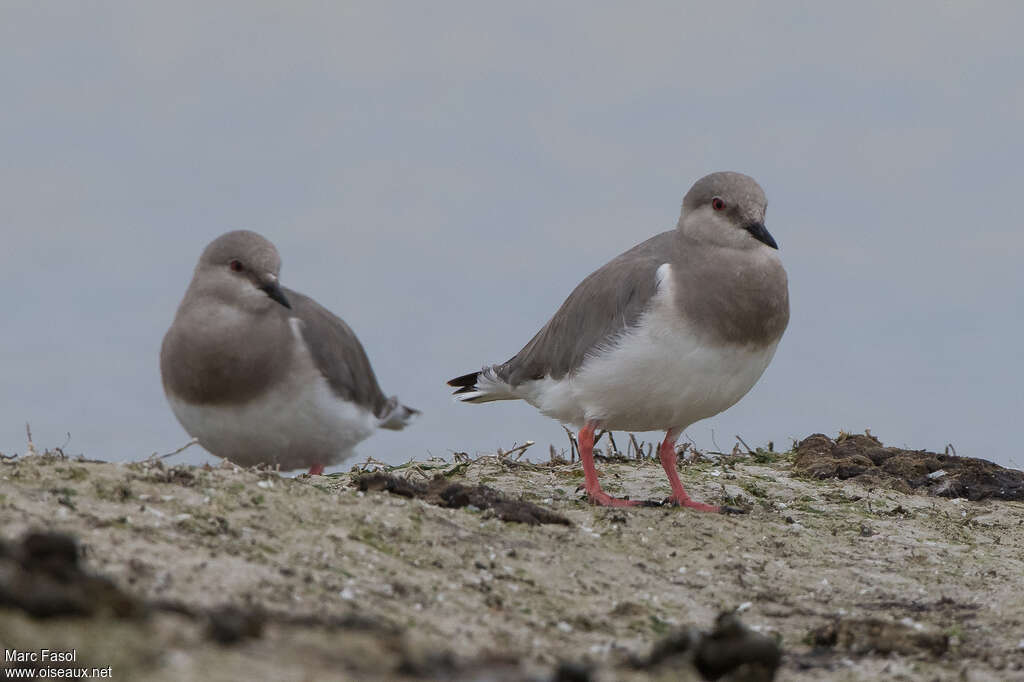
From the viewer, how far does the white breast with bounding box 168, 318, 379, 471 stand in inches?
384

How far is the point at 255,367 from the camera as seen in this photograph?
9648 mm

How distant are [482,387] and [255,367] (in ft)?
7.25

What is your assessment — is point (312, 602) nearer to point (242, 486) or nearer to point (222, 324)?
point (242, 486)

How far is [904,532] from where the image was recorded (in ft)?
31.7

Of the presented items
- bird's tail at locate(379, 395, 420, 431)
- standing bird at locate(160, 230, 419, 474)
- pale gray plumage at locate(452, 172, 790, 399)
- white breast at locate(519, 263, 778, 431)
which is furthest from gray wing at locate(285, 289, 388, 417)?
white breast at locate(519, 263, 778, 431)

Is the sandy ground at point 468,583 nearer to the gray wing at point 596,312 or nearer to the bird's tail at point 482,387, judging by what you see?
the gray wing at point 596,312

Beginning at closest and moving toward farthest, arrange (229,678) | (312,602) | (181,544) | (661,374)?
(229,678), (312,602), (181,544), (661,374)

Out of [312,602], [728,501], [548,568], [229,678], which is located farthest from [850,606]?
[229,678]

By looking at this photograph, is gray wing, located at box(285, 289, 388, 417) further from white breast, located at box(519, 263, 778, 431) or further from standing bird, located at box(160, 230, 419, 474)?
white breast, located at box(519, 263, 778, 431)

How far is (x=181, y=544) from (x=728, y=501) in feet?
17.0

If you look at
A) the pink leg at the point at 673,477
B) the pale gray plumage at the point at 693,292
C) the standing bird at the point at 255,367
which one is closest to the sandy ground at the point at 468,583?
the pink leg at the point at 673,477

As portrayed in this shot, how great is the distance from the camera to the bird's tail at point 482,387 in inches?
430

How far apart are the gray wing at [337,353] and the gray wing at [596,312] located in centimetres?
117

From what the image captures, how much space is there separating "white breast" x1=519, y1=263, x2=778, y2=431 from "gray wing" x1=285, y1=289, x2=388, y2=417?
1.73m
